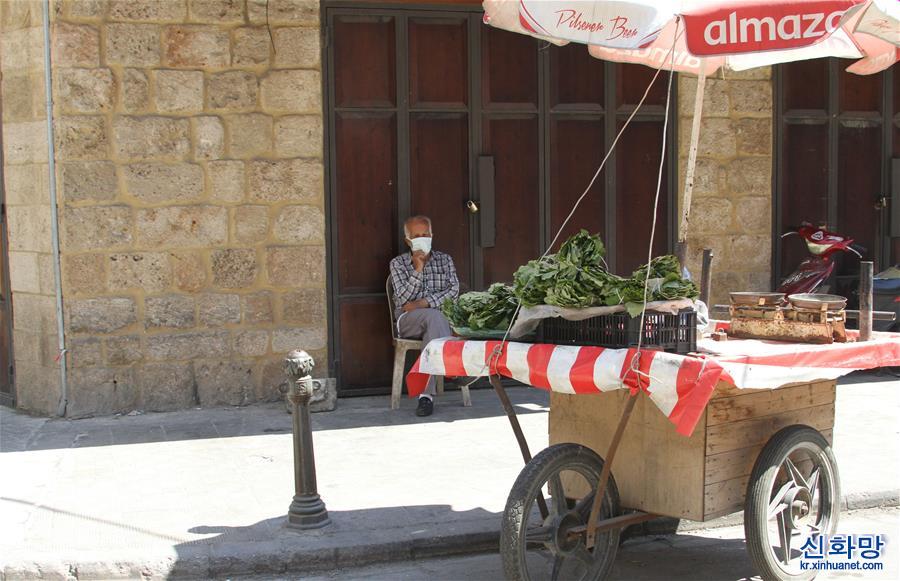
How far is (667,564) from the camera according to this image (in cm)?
532

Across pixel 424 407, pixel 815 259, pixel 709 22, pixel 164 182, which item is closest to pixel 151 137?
pixel 164 182

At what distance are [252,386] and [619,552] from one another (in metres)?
4.00

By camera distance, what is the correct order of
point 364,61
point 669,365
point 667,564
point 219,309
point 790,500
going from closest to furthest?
point 669,365, point 790,500, point 667,564, point 219,309, point 364,61

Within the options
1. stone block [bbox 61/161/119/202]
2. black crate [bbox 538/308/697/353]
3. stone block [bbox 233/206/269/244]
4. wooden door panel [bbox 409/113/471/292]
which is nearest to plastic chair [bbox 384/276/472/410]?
wooden door panel [bbox 409/113/471/292]

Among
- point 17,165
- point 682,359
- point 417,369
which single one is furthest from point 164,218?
point 682,359

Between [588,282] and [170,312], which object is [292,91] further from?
[588,282]

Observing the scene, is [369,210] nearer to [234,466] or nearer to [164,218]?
[164,218]

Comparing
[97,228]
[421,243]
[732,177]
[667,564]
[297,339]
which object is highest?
[732,177]

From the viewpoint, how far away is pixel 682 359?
436cm

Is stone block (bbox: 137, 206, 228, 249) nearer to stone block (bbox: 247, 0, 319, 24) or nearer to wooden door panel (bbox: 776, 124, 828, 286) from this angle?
stone block (bbox: 247, 0, 319, 24)

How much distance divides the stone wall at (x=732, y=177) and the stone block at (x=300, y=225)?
11.3 ft

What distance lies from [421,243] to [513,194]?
1147 mm

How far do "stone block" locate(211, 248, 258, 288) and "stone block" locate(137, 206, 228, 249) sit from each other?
0.12 m

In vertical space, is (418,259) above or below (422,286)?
above
